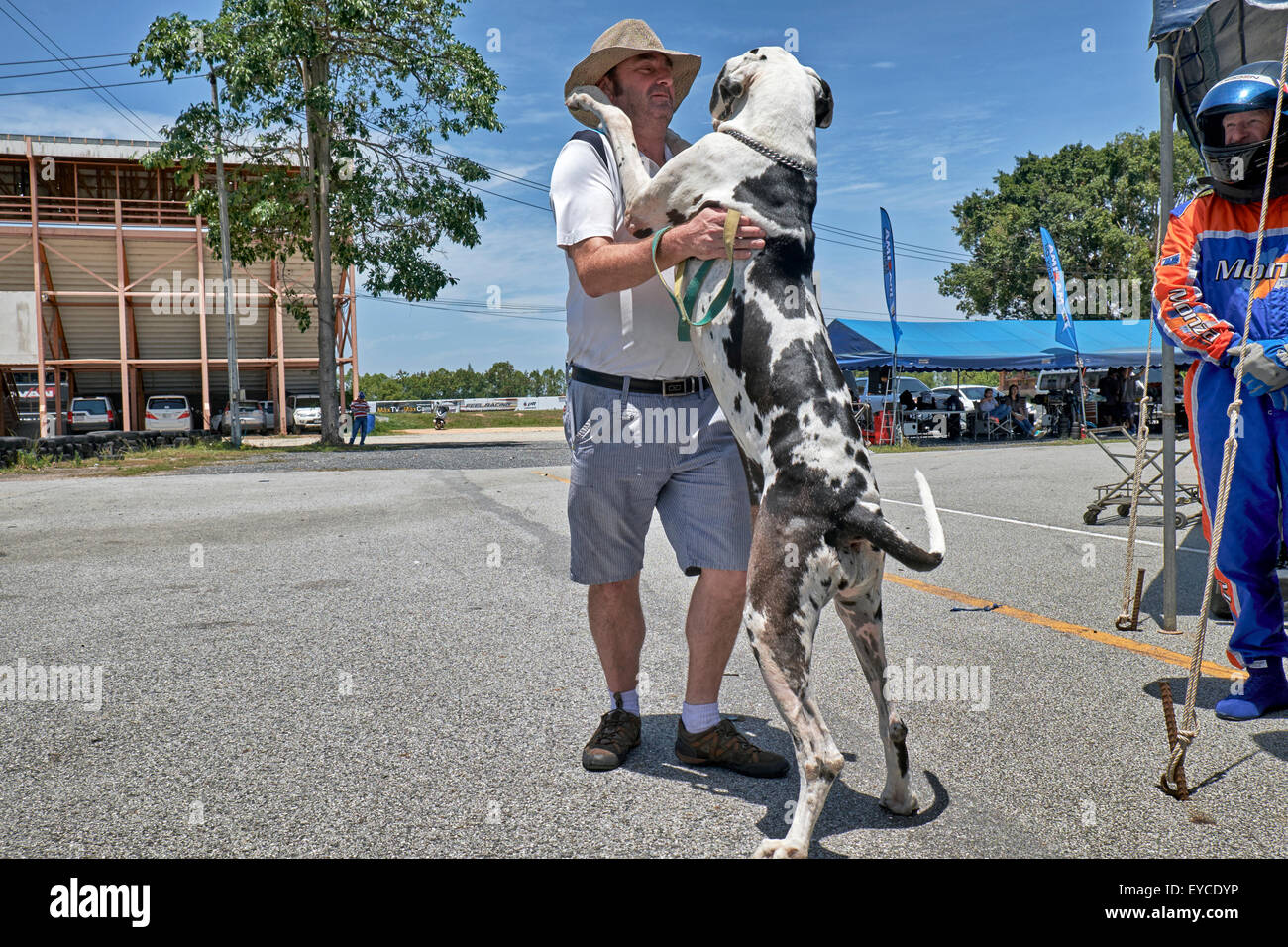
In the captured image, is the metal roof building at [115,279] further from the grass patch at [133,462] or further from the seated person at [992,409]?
the seated person at [992,409]

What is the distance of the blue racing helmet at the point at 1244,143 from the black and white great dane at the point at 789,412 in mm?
1735

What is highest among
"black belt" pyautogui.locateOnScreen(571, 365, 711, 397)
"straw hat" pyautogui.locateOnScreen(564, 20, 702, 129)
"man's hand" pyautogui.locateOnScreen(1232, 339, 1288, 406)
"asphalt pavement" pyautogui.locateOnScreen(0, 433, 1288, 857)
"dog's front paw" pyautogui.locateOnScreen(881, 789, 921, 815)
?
"straw hat" pyautogui.locateOnScreen(564, 20, 702, 129)

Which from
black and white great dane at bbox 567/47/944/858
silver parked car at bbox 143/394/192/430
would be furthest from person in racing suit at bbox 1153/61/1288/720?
silver parked car at bbox 143/394/192/430

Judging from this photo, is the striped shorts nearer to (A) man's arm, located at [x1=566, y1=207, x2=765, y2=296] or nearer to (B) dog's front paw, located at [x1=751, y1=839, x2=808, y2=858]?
(A) man's arm, located at [x1=566, y1=207, x2=765, y2=296]

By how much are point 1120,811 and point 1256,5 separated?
381 cm

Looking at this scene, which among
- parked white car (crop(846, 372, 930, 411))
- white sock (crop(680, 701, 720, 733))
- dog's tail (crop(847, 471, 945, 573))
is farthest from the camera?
parked white car (crop(846, 372, 930, 411))

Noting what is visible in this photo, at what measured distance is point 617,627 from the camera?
10.6ft

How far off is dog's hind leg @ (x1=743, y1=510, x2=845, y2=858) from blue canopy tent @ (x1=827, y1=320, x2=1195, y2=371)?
22002 millimetres

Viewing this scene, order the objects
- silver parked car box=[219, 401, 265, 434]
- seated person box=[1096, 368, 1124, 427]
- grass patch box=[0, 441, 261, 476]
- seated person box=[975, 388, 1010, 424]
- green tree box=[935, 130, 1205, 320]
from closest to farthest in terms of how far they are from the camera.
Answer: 1. grass patch box=[0, 441, 261, 476]
2. seated person box=[1096, 368, 1124, 427]
3. seated person box=[975, 388, 1010, 424]
4. silver parked car box=[219, 401, 265, 434]
5. green tree box=[935, 130, 1205, 320]

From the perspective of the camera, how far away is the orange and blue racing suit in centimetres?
345

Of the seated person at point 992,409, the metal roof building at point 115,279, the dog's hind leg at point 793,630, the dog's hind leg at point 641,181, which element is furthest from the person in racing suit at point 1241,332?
the metal roof building at point 115,279

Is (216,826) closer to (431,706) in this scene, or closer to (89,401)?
(431,706)

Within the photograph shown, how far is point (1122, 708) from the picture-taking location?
355 cm

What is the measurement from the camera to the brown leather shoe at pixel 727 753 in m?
3.02
